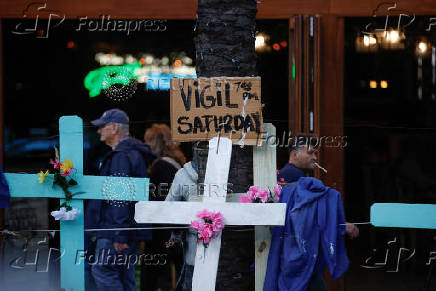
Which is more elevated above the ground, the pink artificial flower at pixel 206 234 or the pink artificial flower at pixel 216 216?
the pink artificial flower at pixel 216 216

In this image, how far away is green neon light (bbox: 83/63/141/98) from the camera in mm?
7023

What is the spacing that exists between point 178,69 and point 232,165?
3.07 m

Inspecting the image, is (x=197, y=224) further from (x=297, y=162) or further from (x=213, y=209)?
(x=297, y=162)

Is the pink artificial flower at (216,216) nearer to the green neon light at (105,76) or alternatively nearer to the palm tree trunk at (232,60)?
the palm tree trunk at (232,60)

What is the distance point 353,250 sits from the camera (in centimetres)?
725

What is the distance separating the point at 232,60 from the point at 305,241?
1.18 metres

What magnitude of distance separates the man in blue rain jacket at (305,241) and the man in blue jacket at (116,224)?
158cm

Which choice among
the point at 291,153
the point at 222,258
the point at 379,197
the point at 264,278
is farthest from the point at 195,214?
the point at 379,197

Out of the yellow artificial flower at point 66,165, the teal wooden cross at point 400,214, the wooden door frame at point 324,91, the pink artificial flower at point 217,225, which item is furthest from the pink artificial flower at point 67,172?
the wooden door frame at point 324,91

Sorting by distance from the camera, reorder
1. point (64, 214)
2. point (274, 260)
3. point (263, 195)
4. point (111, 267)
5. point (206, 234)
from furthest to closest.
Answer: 1. point (111, 267)
2. point (64, 214)
3. point (274, 260)
4. point (263, 195)
5. point (206, 234)

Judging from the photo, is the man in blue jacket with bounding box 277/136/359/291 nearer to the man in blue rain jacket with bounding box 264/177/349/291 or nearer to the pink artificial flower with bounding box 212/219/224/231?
the man in blue rain jacket with bounding box 264/177/349/291

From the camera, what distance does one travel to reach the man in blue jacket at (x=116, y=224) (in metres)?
5.48

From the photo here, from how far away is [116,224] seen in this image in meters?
5.45

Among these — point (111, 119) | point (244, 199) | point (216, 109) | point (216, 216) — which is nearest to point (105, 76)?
point (111, 119)
